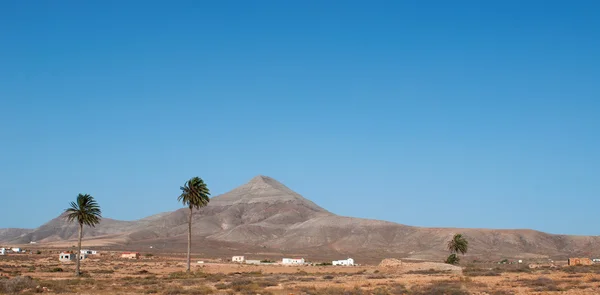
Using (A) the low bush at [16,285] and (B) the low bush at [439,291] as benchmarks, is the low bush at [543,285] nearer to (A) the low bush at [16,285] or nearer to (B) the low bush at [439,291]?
(B) the low bush at [439,291]

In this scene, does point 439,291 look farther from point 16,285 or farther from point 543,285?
point 16,285

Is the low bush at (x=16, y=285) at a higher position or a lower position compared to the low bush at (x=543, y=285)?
higher

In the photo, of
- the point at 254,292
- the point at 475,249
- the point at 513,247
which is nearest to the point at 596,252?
the point at 513,247

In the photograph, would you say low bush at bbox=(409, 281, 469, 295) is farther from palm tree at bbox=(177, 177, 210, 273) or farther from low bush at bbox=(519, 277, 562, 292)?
palm tree at bbox=(177, 177, 210, 273)

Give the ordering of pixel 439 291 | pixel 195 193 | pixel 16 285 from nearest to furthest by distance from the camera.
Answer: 1. pixel 439 291
2. pixel 16 285
3. pixel 195 193

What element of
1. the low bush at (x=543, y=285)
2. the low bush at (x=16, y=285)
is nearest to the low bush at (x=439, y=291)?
the low bush at (x=543, y=285)

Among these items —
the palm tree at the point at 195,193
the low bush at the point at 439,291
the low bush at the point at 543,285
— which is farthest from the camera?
the palm tree at the point at 195,193

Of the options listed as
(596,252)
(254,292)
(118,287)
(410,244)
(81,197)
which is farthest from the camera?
(410,244)

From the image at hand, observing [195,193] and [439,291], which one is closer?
[439,291]

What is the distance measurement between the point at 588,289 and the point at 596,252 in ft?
487

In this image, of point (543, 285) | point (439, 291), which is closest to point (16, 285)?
point (439, 291)

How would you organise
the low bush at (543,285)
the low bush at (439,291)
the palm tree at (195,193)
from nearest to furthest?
the low bush at (439,291) < the low bush at (543,285) < the palm tree at (195,193)

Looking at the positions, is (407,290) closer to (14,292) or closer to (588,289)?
(588,289)

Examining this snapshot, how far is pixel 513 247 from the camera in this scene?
595ft
